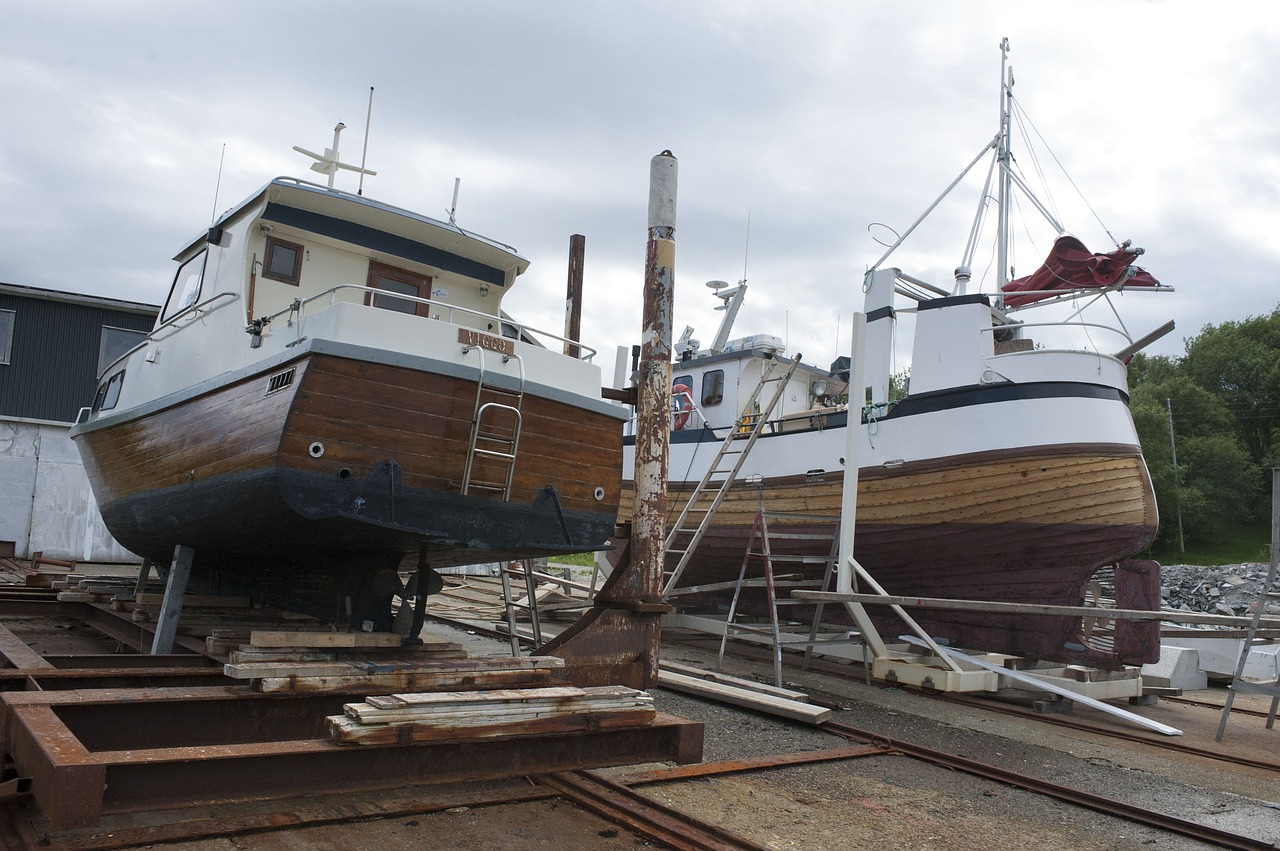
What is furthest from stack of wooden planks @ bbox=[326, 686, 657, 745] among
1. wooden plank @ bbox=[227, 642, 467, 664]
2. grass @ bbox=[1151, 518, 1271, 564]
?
grass @ bbox=[1151, 518, 1271, 564]

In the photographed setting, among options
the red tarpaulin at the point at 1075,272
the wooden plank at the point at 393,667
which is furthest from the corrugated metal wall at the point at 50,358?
the red tarpaulin at the point at 1075,272

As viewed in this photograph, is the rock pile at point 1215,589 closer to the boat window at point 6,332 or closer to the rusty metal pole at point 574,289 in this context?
the rusty metal pole at point 574,289

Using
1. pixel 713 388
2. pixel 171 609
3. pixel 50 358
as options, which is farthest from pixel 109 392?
pixel 50 358

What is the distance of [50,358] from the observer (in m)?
18.3

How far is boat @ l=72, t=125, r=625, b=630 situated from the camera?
5.44 m

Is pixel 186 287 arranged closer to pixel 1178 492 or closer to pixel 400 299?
pixel 400 299

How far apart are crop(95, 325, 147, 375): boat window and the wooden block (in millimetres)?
15474

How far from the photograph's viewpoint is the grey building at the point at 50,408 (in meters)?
17.5

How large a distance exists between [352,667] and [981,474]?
7.13 m

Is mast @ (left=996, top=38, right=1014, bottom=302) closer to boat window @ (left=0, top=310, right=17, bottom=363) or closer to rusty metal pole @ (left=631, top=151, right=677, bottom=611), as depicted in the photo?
rusty metal pole @ (left=631, top=151, right=677, bottom=611)

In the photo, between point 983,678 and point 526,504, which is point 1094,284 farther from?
point 526,504

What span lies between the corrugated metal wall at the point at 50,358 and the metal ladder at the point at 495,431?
15903 millimetres

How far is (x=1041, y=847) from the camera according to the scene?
4387 mm

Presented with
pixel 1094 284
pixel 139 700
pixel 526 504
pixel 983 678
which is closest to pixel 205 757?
pixel 139 700
